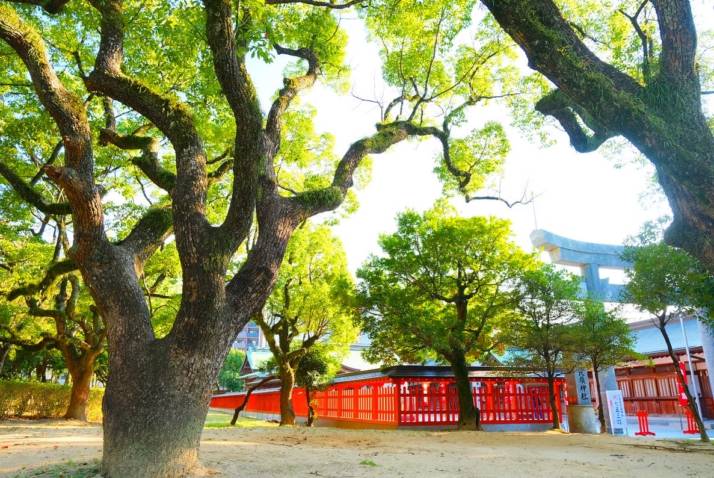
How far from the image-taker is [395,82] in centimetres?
897

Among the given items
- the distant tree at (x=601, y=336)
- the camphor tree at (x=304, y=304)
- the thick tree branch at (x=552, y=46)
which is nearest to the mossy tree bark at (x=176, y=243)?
the thick tree branch at (x=552, y=46)

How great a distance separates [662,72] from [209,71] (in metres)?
5.54

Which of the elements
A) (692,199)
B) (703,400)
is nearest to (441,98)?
(692,199)

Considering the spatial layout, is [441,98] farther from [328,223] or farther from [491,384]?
[491,384]

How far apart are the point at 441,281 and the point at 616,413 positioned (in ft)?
17.2

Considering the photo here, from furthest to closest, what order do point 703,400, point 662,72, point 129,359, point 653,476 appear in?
point 703,400 < point 653,476 < point 129,359 < point 662,72

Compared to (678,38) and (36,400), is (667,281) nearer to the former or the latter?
(678,38)

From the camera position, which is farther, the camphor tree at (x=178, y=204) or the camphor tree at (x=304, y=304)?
the camphor tree at (x=304, y=304)

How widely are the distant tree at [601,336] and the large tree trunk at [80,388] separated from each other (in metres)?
13.6

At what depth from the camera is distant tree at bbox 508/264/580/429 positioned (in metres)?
10.5

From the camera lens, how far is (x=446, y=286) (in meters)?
11.3

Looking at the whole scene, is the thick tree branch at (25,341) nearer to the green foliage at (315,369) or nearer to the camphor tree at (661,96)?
the green foliage at (315,369)

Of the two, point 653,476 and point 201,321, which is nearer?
point 201,321

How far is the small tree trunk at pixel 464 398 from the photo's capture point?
11242mm
